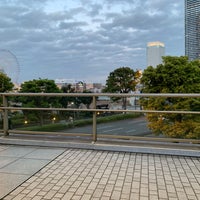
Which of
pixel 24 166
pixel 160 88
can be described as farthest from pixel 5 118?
pixel 160 88

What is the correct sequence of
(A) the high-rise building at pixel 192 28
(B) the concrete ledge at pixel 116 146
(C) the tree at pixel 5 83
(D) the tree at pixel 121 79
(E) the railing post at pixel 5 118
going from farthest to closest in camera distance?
(A) the high-rise building at pixel 192 28 → (D) the tree at pixel 121 79 → (C) the tree at pixel 5 83 → (E) the railing post at pixel 5 118 → (B) the concrete ledge at pixel 116 146

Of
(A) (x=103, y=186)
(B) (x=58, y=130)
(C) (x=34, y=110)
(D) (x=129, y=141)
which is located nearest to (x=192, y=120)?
(D) (x=129, y=141)

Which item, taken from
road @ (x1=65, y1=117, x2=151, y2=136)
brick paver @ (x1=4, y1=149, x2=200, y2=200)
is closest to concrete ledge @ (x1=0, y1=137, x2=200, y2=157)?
brick paver @ (x1=4, y1=149, x2=200, y2=200)

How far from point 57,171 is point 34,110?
7.63 ft

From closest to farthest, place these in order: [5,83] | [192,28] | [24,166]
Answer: [24,166]
[5,83]
[192,28]

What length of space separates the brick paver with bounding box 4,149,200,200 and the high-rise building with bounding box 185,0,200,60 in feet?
135

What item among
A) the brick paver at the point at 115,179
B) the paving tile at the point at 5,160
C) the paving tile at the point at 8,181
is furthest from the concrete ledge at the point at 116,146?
the paving tile at the point at 8,181

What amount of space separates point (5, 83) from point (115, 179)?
38.7 m

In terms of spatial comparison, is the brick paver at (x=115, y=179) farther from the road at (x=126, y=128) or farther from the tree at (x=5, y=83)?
the tree at (x=5, y=83)

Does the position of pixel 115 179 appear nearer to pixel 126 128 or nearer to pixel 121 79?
pixel 126 128

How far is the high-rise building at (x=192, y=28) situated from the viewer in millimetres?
46594

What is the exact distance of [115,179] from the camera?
4.18 meters

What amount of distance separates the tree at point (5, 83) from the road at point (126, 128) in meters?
34.8

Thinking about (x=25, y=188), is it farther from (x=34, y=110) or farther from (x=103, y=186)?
(x=34, y=110)
